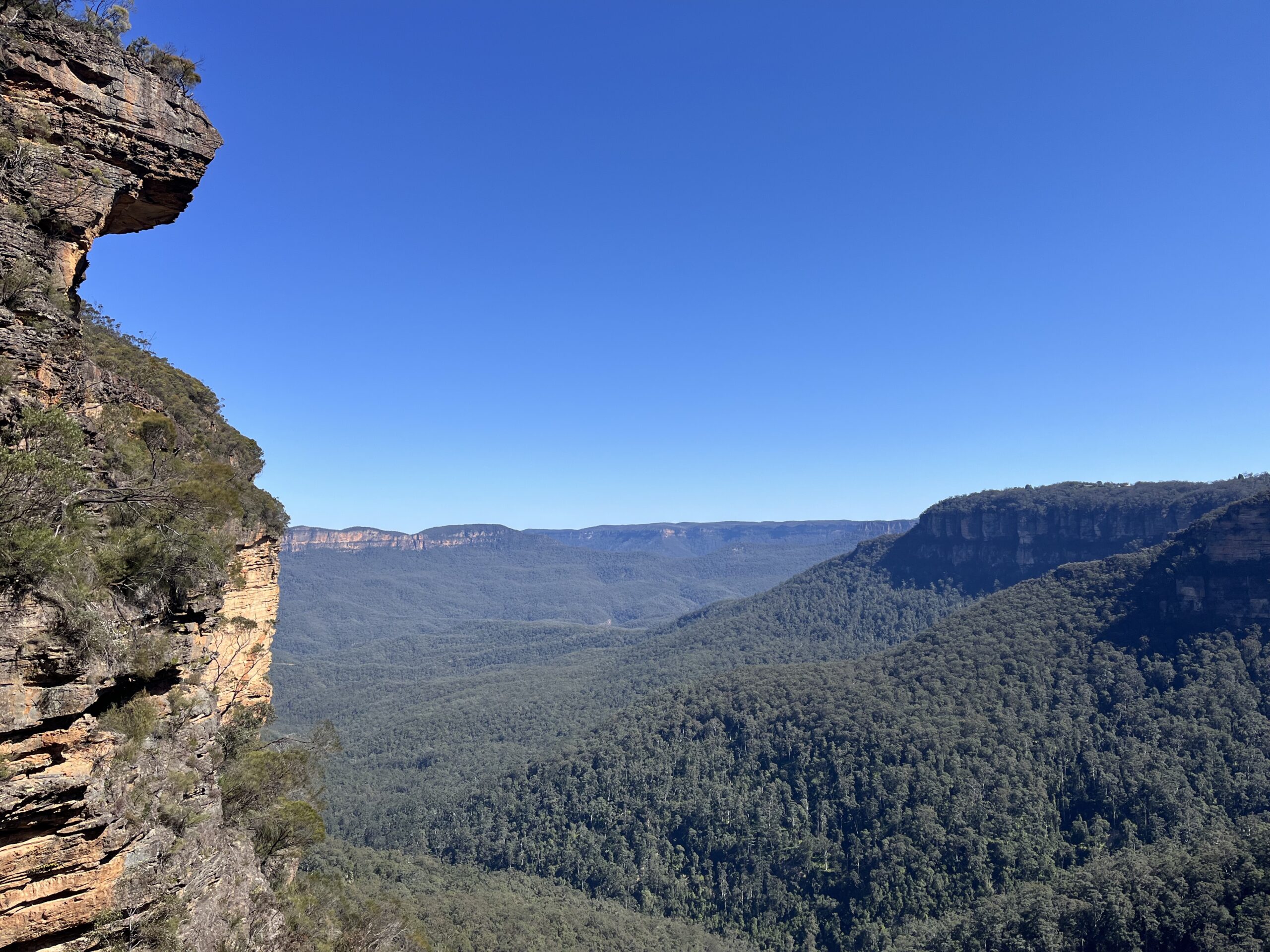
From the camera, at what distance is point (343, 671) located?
169 metres

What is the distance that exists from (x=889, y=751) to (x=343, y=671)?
494 feet

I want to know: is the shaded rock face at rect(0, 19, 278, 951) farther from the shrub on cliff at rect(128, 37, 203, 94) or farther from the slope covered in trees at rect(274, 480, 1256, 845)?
the slope covered in trees at rect(274, 480, 1256, 845)

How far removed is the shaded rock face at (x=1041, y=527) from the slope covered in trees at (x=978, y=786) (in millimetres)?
38068

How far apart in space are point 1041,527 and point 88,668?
153894 millimetres

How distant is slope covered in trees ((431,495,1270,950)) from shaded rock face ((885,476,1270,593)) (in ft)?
125

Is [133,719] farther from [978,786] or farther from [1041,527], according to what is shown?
[1041,527]

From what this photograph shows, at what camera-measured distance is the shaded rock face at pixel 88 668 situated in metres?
6.38

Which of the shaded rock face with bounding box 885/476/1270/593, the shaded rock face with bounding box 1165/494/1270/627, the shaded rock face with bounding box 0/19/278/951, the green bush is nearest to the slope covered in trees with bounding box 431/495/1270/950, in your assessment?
the shaded rock face with bounding box 1165/494/1270/627

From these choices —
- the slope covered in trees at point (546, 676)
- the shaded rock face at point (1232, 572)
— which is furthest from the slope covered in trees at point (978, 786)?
the slope covered in trees at point (546, 676)

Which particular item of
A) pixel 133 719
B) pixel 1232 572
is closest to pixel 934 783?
pixel 1232 572

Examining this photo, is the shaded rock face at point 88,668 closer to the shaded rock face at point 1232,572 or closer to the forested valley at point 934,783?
the forested valley at point 934,783

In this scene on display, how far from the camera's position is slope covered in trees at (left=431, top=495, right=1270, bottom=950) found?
138 ft

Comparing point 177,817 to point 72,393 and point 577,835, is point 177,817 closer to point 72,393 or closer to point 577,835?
point 72,393

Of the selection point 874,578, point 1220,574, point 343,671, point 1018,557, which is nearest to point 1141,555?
point 1220,574
